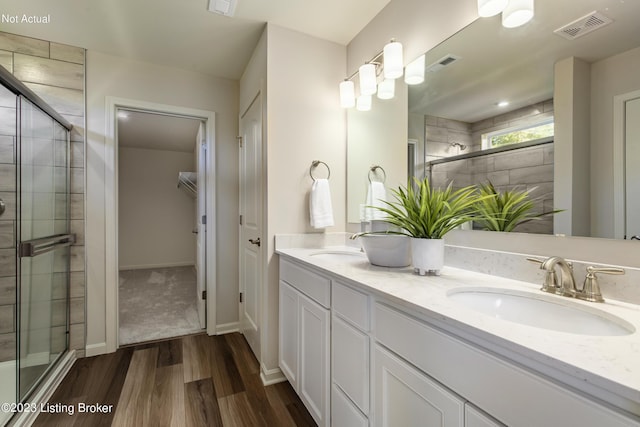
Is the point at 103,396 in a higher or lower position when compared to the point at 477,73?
lower

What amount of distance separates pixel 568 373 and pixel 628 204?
67 cm

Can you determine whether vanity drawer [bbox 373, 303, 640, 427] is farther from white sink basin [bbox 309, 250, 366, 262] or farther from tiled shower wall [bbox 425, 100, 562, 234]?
white sink basin [bbox 309, 250, 366, 262]

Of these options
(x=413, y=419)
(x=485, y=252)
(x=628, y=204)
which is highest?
(x=628, y=204)

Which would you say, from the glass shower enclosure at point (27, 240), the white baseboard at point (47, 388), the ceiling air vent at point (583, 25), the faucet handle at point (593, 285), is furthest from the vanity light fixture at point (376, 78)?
the white baseboard at point (47, 388)

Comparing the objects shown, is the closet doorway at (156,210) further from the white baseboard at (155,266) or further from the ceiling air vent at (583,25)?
the ceiling air vent at (583,25)

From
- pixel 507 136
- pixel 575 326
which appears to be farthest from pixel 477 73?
pixel 575 326

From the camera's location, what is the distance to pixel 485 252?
1.16 metres

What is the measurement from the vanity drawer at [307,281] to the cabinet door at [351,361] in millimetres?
117

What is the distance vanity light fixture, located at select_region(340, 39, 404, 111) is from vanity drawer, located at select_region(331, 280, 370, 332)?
1.20m

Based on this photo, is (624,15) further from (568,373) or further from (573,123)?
(568,373)

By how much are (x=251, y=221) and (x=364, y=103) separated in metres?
1.21

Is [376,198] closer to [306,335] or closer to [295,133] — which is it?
[295,133]

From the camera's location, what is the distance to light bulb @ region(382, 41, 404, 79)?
152cm

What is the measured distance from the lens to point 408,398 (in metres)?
0.81
